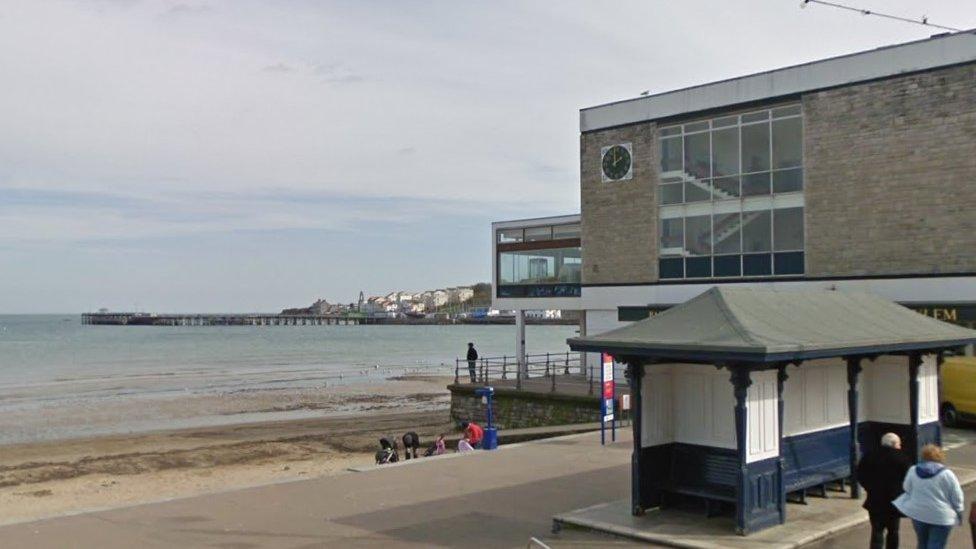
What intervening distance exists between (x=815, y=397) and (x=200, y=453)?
20370 mm

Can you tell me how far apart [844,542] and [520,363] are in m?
21.3

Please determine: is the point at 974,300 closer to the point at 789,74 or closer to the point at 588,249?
the point at 789,74

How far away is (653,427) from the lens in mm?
11297

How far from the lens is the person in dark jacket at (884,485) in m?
9.05

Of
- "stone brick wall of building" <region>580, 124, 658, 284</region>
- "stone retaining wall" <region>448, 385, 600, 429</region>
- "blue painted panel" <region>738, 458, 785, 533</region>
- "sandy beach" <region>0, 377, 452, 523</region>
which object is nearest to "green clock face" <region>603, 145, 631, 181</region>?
"stone brick wall of building" <region>580, 124, 658, 284</region>

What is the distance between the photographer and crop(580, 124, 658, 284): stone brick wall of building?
29.2 m

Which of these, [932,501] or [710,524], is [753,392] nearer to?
[710,524]

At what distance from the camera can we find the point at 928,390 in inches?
538

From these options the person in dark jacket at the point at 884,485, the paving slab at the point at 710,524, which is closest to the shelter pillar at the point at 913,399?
the paving slab at the point at 710,524

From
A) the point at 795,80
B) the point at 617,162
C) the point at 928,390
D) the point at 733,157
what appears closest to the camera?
the point at 928,390

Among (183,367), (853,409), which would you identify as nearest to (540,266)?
(853,409)

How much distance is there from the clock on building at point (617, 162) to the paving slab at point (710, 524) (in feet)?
61.6

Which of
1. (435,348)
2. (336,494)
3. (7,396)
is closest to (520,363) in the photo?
(336,494)

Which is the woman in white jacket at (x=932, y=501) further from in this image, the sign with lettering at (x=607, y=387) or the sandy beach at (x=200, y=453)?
the sandy beach at (x=200, y=453)
